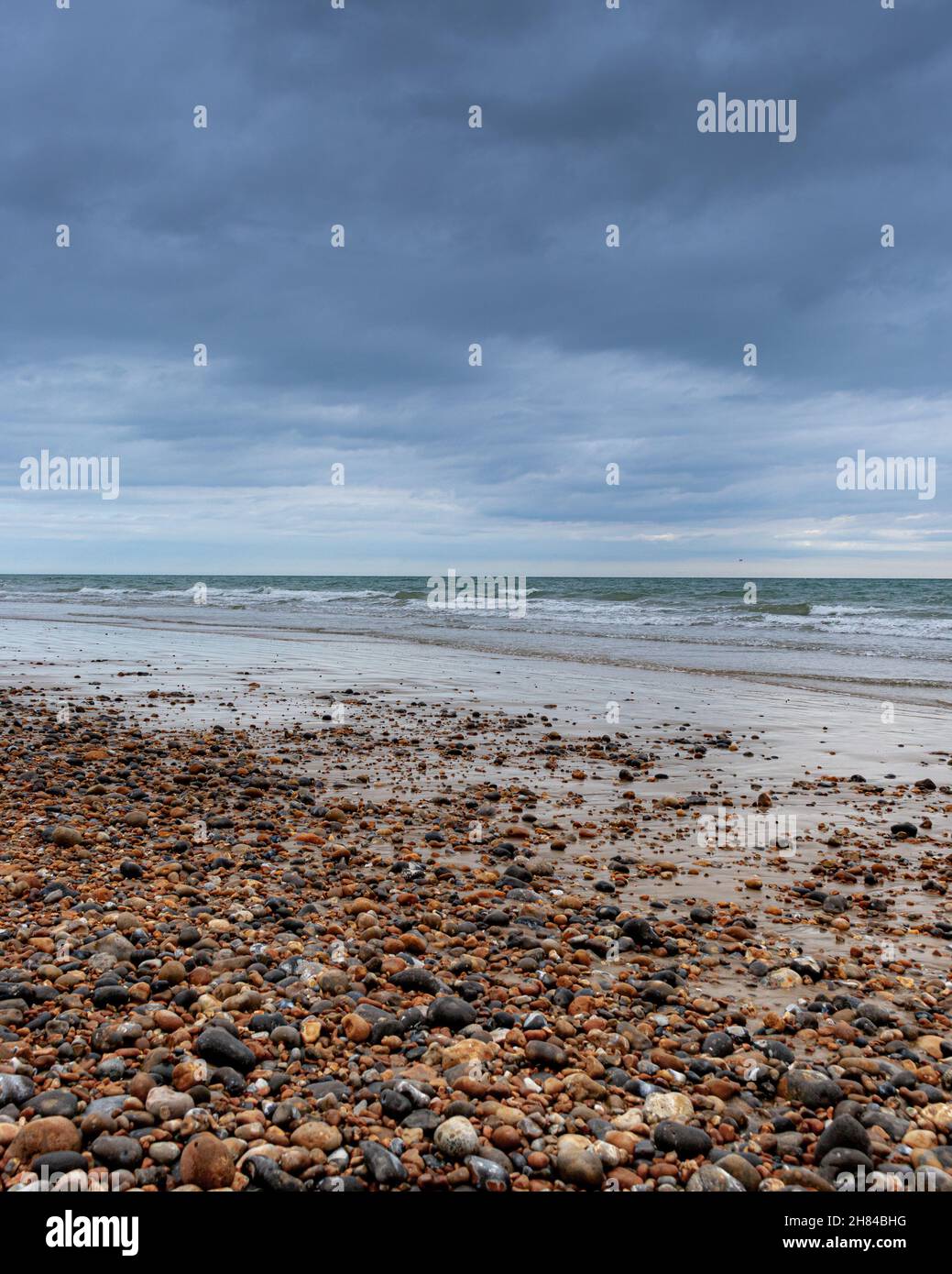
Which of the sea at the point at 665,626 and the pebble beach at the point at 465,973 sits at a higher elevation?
the sea at the point at 665,626

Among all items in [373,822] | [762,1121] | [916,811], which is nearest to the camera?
[762,1121]

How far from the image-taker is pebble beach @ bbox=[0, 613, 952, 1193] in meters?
2.96

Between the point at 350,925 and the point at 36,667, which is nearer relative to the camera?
the point at 350,925

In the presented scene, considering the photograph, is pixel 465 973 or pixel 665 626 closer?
pixel 465 973

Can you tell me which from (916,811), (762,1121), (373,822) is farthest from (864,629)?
(762,1121)

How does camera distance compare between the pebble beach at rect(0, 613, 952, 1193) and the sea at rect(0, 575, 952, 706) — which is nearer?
the pebble beach at rect(0, 613, 952, 1193)

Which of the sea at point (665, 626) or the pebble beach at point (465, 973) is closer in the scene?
the pebble beach at point (465, 973)

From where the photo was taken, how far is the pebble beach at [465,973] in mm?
2965

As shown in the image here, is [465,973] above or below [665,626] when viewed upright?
below

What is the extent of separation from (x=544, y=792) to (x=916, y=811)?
145 inches

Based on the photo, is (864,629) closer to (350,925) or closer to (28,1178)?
(350,925)

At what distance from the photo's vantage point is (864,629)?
3534cm

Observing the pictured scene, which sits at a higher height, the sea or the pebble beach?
the sea

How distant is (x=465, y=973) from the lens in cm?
448
